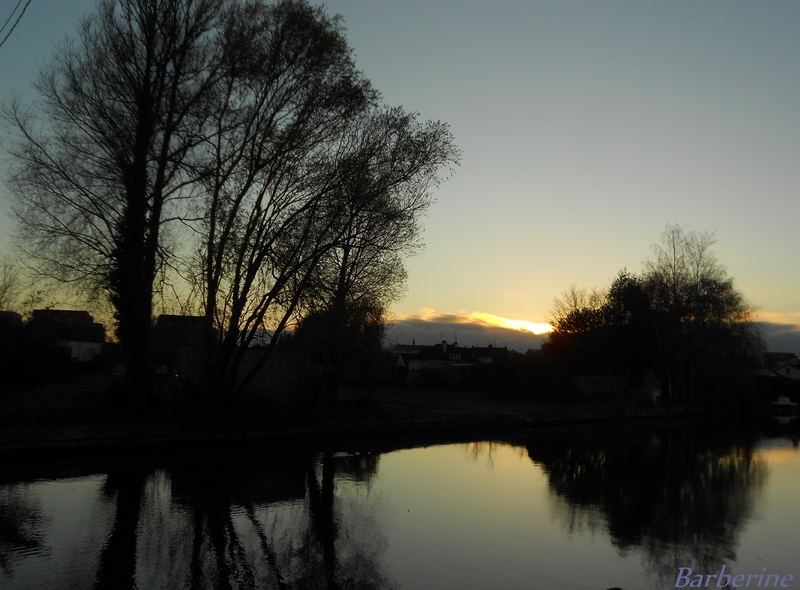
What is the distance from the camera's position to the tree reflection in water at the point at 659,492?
796 cm

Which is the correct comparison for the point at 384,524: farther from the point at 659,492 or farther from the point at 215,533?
the point at 659,492

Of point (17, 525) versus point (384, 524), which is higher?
point (17, 525)

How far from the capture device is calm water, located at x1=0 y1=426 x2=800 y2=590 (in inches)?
251

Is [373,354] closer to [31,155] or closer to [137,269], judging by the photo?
[137,269]

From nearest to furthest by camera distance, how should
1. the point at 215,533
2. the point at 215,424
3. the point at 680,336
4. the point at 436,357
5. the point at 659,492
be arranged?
the point at 215,533 → the point at 659,492 → the point at 215,424 → the point at 680,336 → the point at 436,357

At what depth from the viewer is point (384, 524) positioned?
866 cm

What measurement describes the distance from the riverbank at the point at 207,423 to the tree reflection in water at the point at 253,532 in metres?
3.07

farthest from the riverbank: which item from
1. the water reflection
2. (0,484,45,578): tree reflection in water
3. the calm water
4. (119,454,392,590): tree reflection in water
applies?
(0,484,45,578): tree reflection in water

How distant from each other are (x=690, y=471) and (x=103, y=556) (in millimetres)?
13352

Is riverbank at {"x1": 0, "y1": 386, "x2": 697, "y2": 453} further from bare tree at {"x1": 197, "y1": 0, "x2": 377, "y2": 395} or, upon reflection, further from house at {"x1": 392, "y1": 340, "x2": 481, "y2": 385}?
house at {"x1": 392, "y1": 340, "x2": 481, "y2": 385}

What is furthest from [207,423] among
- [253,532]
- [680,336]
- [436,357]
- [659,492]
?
[436,357]

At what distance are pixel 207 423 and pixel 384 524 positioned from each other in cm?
926

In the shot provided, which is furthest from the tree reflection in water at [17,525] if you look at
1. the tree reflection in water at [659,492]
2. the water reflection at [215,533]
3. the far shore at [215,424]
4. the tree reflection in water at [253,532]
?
the tree reflection in water at [659,492]

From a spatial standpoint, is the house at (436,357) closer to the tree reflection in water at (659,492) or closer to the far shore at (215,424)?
the far shore at (215,424)
